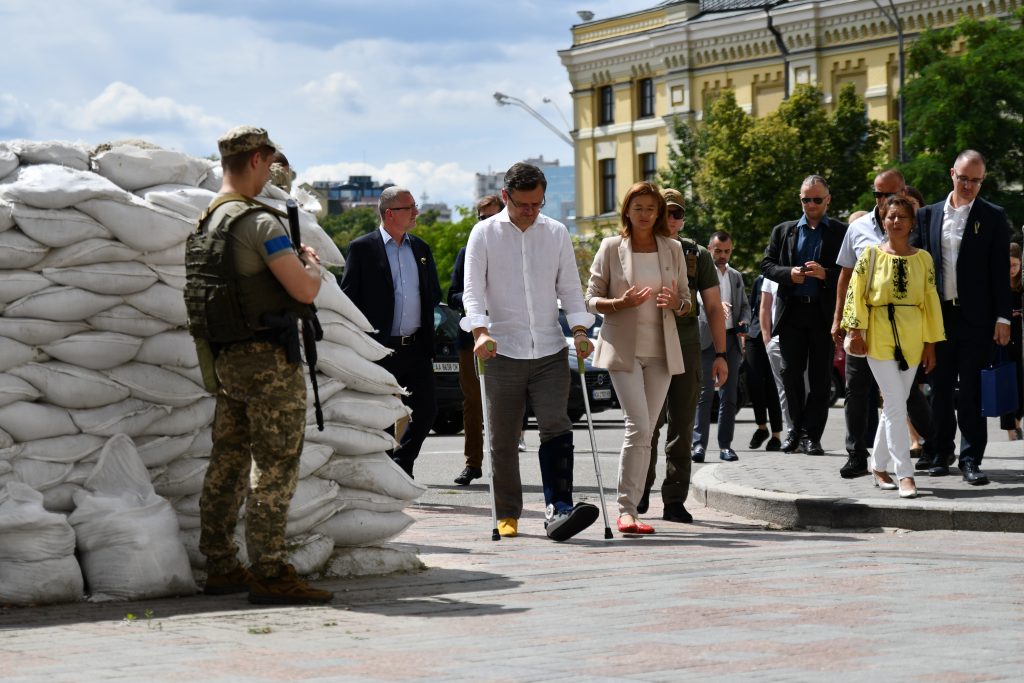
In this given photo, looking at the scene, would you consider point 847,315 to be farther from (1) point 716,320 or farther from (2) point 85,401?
(2) point 85,401

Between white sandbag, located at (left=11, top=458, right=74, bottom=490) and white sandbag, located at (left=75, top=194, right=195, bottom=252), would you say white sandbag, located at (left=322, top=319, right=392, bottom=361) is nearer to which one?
white sandbag, located at (left=75, top=194, right=195, bottom=252)

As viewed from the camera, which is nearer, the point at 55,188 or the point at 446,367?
the point at 55,188

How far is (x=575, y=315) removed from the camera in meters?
9.09

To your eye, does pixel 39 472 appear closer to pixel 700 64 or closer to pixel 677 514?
pixel 677 514

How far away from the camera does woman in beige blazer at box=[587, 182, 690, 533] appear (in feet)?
30.7

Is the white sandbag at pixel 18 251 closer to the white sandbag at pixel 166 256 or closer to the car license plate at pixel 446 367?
the white sandbag at pixel 166 256

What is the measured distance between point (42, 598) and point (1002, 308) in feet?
21.2

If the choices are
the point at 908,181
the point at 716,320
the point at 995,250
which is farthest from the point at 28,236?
the point at 908,181

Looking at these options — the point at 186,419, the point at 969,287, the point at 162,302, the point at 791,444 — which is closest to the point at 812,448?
the point at 791,444

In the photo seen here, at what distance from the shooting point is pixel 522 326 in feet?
29.9

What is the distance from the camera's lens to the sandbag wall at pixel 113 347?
6863mm

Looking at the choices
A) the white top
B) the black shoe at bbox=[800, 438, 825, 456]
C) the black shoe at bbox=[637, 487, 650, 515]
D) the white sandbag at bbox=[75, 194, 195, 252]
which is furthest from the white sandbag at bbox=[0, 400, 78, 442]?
the black shoe at bbox=[800, 438, 825, 456]

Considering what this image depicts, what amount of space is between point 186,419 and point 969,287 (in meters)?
5.50

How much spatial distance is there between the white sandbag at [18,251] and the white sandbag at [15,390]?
46 cm
